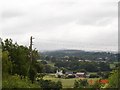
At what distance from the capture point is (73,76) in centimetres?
8562

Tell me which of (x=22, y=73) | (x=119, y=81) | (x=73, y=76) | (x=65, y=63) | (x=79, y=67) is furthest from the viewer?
(x=65, y=63)

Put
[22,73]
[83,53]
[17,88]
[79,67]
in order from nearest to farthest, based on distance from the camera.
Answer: [17,88]
[22,73]
[79,67]
[83,53]

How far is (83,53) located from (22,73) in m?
120

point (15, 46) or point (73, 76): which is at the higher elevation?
point (15, 46)

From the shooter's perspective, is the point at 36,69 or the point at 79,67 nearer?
the point at 36,69

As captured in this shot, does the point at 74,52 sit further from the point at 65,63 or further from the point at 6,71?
the point at 6,71

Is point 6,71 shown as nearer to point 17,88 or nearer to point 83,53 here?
point 17,88

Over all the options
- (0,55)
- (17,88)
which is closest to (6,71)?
(0,55)

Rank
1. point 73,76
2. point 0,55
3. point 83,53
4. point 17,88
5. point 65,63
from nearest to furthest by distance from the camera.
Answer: point 17,88 < point 0,55 < point 73,76 < point 65,63 < point 83,53

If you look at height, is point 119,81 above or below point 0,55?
below

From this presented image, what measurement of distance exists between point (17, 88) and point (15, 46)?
15.8 metres

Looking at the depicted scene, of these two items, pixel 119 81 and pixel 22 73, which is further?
pixel 119 81

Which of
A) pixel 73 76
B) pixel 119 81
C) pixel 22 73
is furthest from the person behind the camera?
pixel 73 76

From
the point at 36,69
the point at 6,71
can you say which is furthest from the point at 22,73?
the point at 6,71
